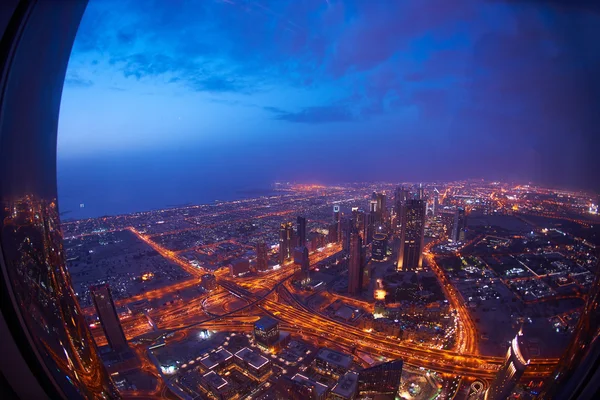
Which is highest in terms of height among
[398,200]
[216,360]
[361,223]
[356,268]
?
[398,200]

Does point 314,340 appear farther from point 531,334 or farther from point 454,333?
point 531,334

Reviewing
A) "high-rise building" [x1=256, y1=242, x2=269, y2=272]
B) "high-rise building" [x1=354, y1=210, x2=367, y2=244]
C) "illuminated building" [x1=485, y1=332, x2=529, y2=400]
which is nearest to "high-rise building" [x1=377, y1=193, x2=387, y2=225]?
"high-rise building" [x1=354, y1=210, x2=367, y2=244]

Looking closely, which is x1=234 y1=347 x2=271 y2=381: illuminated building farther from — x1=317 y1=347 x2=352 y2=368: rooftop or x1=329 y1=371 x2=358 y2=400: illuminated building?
x1=329 y1=371 x2=358 y2=400: illuminated building

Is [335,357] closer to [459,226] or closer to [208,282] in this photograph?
[208,282]

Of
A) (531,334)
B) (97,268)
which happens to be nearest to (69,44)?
(531,334)

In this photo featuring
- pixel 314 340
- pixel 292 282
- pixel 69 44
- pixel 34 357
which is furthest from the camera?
pixel 292 282

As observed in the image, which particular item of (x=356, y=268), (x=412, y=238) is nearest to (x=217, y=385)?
(x=356, y=268)

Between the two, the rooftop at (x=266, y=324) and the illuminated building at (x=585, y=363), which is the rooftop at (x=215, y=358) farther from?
the illuminated building at (x=585, y=363)
